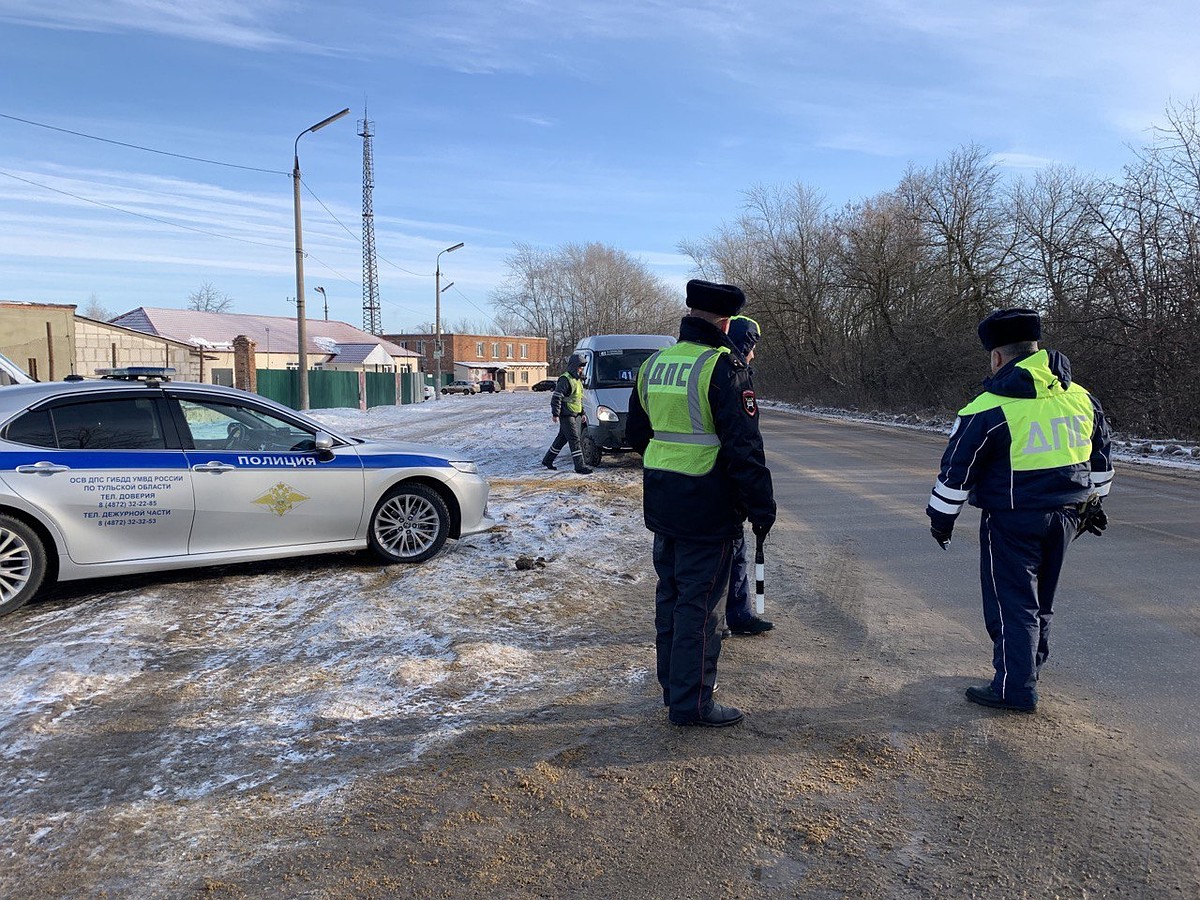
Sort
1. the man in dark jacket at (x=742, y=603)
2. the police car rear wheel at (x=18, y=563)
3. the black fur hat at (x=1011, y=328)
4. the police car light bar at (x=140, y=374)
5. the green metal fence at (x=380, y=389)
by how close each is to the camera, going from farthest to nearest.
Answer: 1. the green metal fence at (x=380, y=389)
2. the police car light bar at (x=140, y=374)
3. the police car rear wheel at (x=18, y=563)
4. the man in dark jacket at (x=742, y=603)
5. the black fur hat at (x=1011, y=328)

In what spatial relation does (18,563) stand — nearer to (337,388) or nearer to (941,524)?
(941,524)

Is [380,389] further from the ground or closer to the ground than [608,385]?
closer to the ground

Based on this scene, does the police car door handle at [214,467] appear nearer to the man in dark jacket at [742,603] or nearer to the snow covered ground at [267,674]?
the snow covered ground at [267,674]

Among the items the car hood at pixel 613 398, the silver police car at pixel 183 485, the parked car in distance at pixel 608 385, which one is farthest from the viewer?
the car hood at pixel 613 398

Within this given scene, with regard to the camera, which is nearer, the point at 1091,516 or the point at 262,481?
the point at 1091,516

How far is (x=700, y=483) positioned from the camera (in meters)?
3.78

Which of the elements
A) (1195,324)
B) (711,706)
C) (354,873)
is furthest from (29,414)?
(1195,324)

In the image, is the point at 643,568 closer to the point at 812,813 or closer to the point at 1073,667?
the point at 1073,667

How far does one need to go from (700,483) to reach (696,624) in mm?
629

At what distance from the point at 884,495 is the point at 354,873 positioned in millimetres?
9130

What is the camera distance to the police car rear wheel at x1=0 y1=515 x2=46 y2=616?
211 inches

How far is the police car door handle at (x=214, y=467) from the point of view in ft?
19.6

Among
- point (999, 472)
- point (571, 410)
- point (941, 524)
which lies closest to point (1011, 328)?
point (999, 472)

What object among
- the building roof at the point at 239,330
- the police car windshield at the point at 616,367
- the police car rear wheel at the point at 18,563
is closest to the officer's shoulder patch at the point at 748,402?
the police car rear wheel at the point at 18,563
